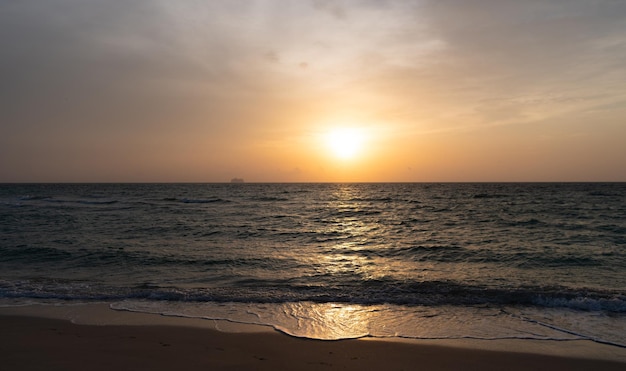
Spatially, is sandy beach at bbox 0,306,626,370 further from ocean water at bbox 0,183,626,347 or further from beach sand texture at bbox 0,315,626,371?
ocean water at bbox 0,183,626,347

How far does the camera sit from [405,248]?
61.5 ft

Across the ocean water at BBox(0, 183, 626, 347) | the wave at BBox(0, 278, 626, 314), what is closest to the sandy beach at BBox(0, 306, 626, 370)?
the ocean water at BBox(0, 183, 626, 347)

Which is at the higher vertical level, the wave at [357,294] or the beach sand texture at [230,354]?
the beach sand texture at [230,354]

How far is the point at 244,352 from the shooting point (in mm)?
6664

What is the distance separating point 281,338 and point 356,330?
1.52 metres

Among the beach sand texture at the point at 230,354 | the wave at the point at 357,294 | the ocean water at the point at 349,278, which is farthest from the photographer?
the wave at the point at 357,294

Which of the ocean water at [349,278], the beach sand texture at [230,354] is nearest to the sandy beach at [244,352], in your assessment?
the beach sand texture at [230,354]

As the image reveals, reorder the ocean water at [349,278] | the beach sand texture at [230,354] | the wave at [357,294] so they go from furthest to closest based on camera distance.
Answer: the wave at [357,294]
the ocean water at [349,278]
the beach sand texture at [230,354]

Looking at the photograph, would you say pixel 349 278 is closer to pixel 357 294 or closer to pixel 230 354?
pixel 357 294

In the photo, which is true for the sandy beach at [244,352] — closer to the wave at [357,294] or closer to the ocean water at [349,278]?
the ocean water at [349,278]

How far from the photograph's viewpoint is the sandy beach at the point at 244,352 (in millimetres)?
6125

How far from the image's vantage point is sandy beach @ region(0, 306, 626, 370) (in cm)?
612

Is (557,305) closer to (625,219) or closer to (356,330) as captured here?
(356,330)

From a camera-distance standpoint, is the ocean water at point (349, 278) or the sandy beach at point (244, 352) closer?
the sandy beach at point (244, 352)
